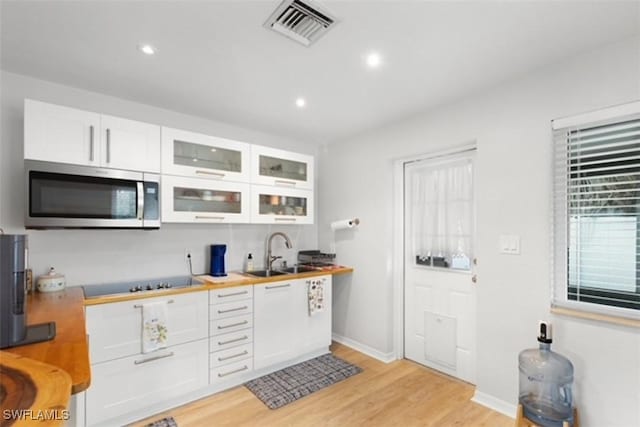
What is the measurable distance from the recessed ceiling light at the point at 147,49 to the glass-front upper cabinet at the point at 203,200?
3.01ft

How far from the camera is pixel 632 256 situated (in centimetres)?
178

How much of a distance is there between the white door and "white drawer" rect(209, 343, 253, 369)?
1.60m

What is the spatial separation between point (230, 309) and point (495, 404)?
7.02ft

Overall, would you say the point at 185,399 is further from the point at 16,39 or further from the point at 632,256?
the point at 632,256

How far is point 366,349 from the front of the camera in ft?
10.9

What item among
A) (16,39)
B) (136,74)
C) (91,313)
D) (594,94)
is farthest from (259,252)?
(594,94)

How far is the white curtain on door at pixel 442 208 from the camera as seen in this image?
9.11 ft

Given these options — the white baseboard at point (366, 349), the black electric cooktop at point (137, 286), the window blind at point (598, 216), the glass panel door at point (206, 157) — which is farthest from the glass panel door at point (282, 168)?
the window blind at point (598, 216)

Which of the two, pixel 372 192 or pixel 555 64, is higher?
pixel 555 64

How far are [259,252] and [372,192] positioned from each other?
55.2 inches

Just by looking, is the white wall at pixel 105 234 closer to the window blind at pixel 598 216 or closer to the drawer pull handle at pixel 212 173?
the drawer pull handle at pixel 212 173

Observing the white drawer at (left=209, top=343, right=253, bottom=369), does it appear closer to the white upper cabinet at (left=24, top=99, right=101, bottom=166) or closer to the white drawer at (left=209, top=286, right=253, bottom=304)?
the white drawer at (left=209, top=286, right=253, bottom=304)

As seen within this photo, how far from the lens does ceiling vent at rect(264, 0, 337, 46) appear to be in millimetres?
1532

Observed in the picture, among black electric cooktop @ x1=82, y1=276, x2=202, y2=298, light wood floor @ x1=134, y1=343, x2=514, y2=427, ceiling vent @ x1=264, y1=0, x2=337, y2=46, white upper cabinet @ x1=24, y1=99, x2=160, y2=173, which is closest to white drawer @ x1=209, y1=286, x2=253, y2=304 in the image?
black electric cooktop @ x1=82, y1=276, x2=202, y2=298
